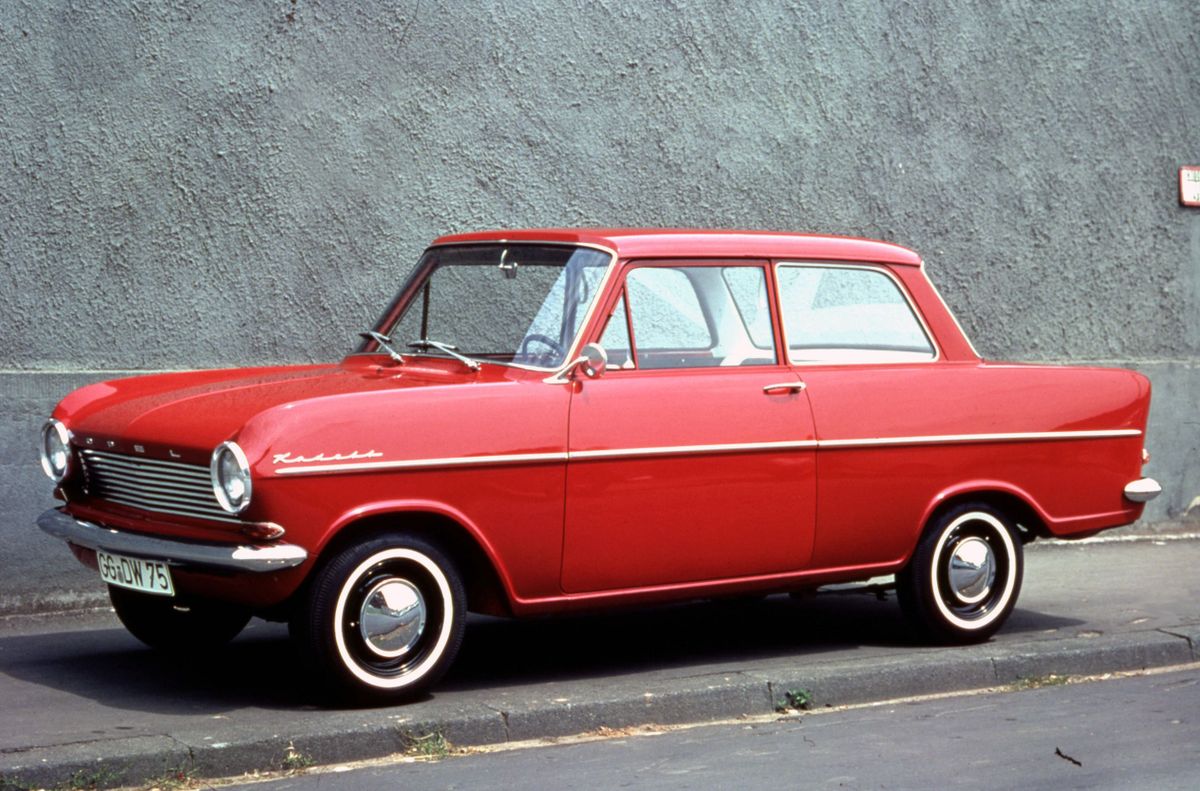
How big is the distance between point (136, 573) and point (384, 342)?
144cm

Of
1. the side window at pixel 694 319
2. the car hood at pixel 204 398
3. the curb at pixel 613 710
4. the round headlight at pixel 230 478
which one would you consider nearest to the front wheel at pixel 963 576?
the curb at pixel 613 710

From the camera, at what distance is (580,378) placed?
586 cm

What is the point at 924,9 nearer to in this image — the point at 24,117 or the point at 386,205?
the point at 386,205

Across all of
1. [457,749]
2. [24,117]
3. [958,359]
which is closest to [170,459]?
[457,749]

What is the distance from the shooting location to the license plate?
17.9 ft

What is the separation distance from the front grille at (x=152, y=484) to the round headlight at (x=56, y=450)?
7 cm

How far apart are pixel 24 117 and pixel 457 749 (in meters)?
3.92

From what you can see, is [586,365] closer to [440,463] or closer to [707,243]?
[440,463]

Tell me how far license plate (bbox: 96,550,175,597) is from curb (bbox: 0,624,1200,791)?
641 millimetres

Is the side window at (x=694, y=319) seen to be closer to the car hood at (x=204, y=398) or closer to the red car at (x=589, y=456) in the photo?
the red car at (x=589, y=456)

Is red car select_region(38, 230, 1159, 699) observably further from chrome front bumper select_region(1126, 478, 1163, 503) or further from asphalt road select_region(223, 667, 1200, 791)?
asphalt road select_region(223, 667, 1200, 791)

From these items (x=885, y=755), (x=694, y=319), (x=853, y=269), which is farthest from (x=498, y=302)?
(x=885, y=755)

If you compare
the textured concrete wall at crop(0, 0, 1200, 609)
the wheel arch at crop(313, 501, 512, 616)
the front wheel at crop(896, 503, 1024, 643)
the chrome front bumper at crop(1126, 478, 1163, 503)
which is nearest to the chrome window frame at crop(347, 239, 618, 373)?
the wheel arch at crop(313, 501, 512, 616)

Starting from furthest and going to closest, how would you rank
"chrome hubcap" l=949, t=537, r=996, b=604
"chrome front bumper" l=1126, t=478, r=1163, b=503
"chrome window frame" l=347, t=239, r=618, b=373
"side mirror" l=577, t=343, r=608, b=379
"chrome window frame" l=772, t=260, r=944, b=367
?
"chrome front bumper" l=1126, t=478, r=1163, b=503, "chrome hubcap" l=949, t=537, r=996, b=604, "chrome window frame" l=772, t=260, r=944, b=367, "chrome window frame" l=347, t=239, r=618, b=373, "side mirror" l=577, t=343, r=608, b=379
